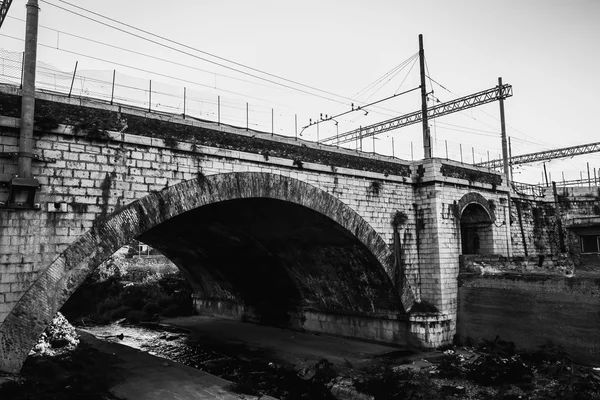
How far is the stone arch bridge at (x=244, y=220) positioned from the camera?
8.80 metres

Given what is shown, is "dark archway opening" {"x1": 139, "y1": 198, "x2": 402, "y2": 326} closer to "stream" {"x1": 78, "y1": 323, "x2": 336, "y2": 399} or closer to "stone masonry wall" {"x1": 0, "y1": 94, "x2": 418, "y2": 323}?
"stone masonry wall" {"x1": 0, "y1": 94, "x2": 418, "y2": 323}

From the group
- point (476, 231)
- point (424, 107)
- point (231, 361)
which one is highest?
point (424, 107)

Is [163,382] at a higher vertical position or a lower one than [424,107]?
lower

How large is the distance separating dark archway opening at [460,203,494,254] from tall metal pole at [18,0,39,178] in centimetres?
1668

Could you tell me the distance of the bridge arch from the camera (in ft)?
27.1

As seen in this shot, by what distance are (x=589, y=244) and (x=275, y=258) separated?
18062 mm

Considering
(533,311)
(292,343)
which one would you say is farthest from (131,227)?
(533,311)

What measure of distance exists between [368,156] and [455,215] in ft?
14.3

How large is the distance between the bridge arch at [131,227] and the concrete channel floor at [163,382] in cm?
339

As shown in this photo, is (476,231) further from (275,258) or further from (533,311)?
(275,258)

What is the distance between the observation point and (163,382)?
40.1ft

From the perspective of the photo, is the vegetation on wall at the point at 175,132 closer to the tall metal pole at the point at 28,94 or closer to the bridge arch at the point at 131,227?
the tall metal pole at the point at 28,94

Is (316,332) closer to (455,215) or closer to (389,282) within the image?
(389,282)

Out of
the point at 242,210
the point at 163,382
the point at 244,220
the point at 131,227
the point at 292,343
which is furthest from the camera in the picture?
A: the point at 292,343
